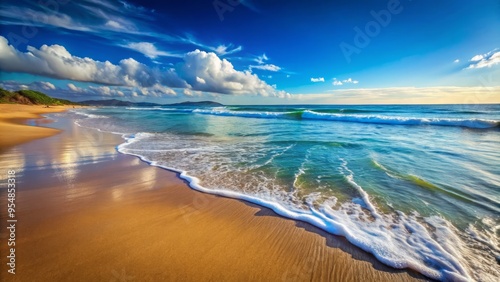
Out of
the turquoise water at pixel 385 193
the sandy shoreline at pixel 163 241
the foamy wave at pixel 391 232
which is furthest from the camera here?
the turquoise water at pixel 385 193

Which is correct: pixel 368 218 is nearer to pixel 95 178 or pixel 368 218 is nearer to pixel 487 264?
pixel 487 264

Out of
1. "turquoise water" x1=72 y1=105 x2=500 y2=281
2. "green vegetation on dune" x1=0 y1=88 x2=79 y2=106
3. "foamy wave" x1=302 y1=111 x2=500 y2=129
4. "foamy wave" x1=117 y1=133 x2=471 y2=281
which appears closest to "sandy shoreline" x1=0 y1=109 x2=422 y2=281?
"foamy wave" x1=117 y1=133 x2=471 y2=281

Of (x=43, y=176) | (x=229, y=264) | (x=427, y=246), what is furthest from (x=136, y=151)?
(x=427, y=246)

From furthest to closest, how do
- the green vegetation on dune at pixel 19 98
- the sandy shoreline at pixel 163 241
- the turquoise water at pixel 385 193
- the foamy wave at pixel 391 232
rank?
1. the green vegetation on dune at pixel 19 98
2. the turquoise water at pixel 385 193
3. the foamy wave at pixel 391 232
4. the sandy shoreline at pixel 163 241

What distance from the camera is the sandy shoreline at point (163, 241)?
7.14 feet

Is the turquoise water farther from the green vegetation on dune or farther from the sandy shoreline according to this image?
the green vegetation on dune

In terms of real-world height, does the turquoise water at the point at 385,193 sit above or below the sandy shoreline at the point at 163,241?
above

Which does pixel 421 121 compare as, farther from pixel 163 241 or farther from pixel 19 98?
pixel 19 98

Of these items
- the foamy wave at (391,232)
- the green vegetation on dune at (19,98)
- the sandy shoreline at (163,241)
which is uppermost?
the green vegetation on dune at (19,98)

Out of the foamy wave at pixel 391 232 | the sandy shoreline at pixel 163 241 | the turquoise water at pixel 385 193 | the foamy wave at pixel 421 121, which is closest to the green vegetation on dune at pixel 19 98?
the turquoise water at pixel 385 193

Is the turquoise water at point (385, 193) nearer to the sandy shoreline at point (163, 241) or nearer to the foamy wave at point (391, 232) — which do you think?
the foamy wave at point (391, 232)

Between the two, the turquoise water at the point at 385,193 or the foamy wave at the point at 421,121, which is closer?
the turquoise water at the point at 385,193

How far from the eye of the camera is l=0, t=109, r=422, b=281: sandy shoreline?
2.18 meters

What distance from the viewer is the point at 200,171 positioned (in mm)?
5570
